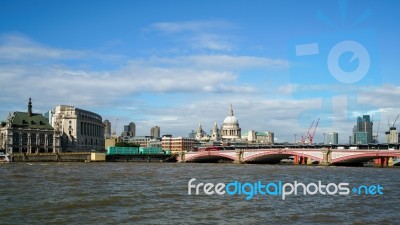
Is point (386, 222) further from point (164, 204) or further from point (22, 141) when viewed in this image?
point (22, 141)

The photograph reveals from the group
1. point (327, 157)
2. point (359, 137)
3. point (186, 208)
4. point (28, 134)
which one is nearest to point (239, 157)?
point (327, 157)

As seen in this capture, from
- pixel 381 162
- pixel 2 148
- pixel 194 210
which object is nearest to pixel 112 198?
pixel 194 210

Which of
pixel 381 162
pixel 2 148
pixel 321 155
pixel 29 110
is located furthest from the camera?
pixel 29 110

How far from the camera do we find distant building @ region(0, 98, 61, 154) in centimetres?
15212

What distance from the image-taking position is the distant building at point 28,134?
152m

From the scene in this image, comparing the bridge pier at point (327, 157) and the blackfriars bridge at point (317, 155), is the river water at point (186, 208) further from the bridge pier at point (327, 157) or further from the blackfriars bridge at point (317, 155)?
the bridge pier at point (327, 157)

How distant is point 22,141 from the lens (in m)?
156

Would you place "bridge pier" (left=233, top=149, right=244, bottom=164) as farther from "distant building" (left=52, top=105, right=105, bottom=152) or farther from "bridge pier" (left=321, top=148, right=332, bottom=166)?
"distant building" (left=52, top=105, right=105, bottom=152)

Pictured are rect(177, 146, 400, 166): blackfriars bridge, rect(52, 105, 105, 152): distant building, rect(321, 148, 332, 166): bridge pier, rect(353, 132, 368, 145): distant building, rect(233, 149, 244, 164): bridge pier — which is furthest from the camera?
rect(52, 105, 105, 152): distant building

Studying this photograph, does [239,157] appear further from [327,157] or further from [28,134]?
[28,134]

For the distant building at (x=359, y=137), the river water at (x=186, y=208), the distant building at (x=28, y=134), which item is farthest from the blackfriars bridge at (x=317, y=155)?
the river water at (x=186, y=208)

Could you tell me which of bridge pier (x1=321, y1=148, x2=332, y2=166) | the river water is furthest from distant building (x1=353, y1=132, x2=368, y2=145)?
the river water

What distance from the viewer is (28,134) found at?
157000 millimetres

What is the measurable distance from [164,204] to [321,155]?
75044 millimetres
